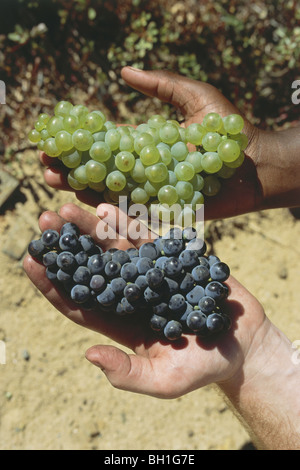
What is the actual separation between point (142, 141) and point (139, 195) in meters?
0.27

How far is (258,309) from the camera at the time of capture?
2.24 m

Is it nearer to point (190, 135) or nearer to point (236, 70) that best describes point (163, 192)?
point (190, 135)

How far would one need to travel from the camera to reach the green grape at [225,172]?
2.29 meters

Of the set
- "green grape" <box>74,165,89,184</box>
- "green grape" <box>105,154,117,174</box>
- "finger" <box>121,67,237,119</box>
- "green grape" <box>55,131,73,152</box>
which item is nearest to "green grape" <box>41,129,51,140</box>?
"green grape" <box>55,131,73,152</box>

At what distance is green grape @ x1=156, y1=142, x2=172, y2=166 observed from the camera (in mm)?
2174

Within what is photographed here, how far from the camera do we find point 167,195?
7.02 ft

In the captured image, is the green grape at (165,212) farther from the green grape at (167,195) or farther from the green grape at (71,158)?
the green grape at (71,158)

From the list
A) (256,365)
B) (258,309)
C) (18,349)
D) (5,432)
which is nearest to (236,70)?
(258,309)

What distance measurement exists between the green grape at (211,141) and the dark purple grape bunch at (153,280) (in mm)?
484

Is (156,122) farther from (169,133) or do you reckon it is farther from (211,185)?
(211,185)

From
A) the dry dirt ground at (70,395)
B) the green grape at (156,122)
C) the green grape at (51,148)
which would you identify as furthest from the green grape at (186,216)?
the dry dirt ground at (70,395)

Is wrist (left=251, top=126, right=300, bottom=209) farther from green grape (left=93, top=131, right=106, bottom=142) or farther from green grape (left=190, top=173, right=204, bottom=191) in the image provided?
green grape (left=93, top=131, right=106, bottom=142)

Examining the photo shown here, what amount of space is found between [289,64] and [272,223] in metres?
1.22

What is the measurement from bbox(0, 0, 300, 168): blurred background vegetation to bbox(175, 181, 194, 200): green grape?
151 cm
